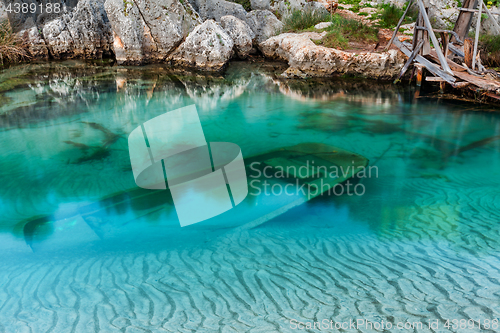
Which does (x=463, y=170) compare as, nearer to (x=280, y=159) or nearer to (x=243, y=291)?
(x=280, y=159)

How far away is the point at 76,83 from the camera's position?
458 inches

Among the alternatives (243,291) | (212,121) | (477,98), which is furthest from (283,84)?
(243,291)

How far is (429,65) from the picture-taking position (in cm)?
970

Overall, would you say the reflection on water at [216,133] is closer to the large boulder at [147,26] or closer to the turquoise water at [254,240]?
the turquoise water at [254,240]

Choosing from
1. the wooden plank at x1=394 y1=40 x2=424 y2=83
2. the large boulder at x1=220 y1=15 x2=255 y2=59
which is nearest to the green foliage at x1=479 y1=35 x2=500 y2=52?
the wooden plank at x1=394 y1=40 x2=424 y2=83

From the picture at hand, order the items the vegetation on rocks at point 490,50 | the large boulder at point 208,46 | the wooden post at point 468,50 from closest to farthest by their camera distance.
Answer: the wooden post at point 468,50 < the vegetation on rocks at point 490,50 < the large boulder at point 208,46

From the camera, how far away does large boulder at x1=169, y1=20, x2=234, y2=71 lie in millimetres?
13586

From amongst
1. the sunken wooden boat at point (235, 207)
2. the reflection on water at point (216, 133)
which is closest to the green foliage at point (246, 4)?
the reflection on water at point (216, 133)

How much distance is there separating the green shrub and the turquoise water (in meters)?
7.99

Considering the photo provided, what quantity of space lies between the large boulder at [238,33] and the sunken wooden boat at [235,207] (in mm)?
10298

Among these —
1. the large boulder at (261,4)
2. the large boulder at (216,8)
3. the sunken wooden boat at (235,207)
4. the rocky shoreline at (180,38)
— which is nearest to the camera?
the sunken wooden boat at (235,207)

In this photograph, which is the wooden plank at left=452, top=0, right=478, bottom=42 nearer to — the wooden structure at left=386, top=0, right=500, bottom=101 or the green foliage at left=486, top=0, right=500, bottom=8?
the wooden structure at left=386, top=0, right=500, bottom=101

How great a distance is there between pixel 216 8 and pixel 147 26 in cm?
394

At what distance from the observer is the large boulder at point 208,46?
44.6ft
